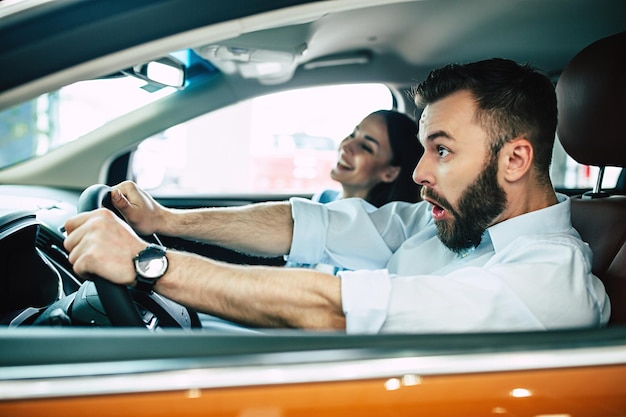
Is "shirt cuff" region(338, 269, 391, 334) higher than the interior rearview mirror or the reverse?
the reverse

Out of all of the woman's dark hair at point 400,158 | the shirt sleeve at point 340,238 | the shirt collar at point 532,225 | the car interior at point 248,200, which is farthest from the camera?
the woman's dark hair at point 400,158

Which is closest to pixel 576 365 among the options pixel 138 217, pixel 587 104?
pixel 587 104

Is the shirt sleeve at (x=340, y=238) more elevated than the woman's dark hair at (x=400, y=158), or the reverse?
the woman's dark hair at (x=400, y=158)

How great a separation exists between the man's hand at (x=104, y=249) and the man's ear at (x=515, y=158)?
2.87ft

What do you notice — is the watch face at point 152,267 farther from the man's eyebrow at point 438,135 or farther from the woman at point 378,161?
the woman at point 378,161

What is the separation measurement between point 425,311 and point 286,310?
27 centimetres

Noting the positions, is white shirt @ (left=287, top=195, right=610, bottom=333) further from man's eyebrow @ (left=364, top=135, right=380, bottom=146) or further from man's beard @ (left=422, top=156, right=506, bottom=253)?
man's eyebrow @ (left=364, top=135, right=380, bottom=146)

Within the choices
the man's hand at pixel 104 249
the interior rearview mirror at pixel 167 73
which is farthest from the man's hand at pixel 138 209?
the man's hand at pixel 104 249

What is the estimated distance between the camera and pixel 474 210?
1571 mm

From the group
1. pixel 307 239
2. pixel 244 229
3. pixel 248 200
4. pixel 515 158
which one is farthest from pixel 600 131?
pixel 248 200

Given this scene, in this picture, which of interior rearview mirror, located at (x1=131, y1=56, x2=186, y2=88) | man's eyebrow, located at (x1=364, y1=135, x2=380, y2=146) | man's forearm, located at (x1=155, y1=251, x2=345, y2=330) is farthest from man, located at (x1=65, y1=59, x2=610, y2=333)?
man's eyebrow, located at (x1=364, y1=135, x2=380, y2=146)

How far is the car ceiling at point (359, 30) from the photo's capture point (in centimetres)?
90

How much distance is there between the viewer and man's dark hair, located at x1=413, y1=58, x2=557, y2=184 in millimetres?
1542

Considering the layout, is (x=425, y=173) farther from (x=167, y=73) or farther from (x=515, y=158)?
(x=167, y=73)
